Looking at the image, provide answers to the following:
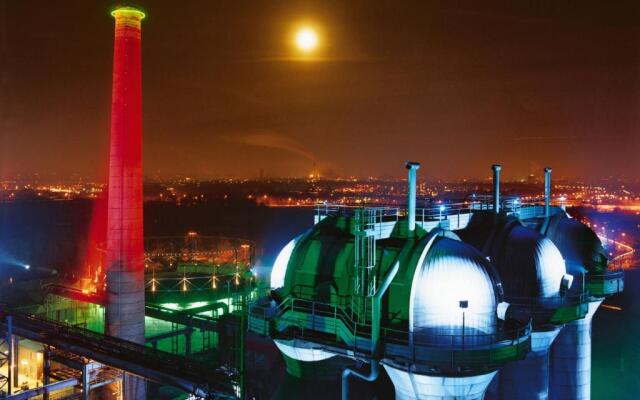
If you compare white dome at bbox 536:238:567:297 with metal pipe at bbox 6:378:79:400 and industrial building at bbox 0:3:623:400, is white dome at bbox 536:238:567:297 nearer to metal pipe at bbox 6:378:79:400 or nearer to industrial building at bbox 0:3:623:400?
industrial building at bbox 0:3:623:400

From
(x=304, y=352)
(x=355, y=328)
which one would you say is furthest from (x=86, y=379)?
(x=355, y=328)

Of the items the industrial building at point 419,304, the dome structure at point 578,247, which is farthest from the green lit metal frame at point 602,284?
the industrial building at point 419,304

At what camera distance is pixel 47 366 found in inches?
931

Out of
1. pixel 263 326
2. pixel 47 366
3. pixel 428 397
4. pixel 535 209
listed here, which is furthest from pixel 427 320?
pixel 535 209

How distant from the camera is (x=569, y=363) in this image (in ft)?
84.8

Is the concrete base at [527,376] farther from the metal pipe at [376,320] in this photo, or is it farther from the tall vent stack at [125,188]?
the tall vent stack at [125,188]

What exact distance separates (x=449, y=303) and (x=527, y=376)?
8.71 metres

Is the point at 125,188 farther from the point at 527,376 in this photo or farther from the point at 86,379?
the point at 527,376

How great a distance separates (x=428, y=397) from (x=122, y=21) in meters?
21.7

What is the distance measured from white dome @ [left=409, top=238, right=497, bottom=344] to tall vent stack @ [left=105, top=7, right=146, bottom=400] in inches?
605

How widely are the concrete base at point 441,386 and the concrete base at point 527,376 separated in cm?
650

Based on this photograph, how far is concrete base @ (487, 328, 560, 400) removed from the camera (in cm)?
2203

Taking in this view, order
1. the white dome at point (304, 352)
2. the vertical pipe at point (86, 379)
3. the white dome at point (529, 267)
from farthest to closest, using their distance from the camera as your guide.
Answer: the white dome at point (529, 267)
the vertical pipe at point (86, 379)
the white dome at point (304, 352)

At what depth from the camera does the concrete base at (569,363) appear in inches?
1015
